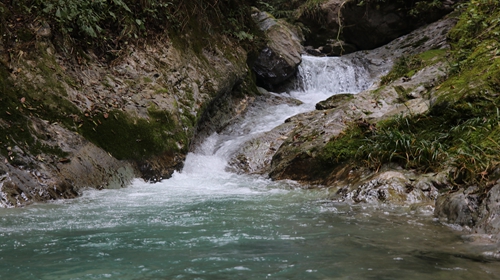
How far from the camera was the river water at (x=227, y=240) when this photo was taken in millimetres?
2766

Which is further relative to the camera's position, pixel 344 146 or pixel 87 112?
pixel 87 112

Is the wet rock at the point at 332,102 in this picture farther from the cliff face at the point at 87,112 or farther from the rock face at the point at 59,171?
the rock face at the point at 59,171

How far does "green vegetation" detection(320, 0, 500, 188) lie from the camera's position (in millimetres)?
4875

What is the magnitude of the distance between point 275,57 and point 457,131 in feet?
29.5

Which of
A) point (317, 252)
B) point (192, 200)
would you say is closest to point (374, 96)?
point (192, 200)

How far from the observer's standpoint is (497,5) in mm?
7930

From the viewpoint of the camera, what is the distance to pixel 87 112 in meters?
7.43

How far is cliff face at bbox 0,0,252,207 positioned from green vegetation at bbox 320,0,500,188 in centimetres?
355

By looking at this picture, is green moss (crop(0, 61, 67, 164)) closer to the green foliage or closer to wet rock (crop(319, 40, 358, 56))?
the green foliage

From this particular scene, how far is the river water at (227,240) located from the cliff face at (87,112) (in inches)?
23.6

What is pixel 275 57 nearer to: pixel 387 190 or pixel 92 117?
pixel 92 117

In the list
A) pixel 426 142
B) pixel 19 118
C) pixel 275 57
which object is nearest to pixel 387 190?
pixel 426 142

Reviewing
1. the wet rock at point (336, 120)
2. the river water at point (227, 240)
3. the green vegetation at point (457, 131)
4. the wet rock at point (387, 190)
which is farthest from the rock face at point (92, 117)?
the wet rock at point (387, 190)

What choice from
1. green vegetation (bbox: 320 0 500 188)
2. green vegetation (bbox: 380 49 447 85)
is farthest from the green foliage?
green vegetation (bbox: 380 49 447 85)
